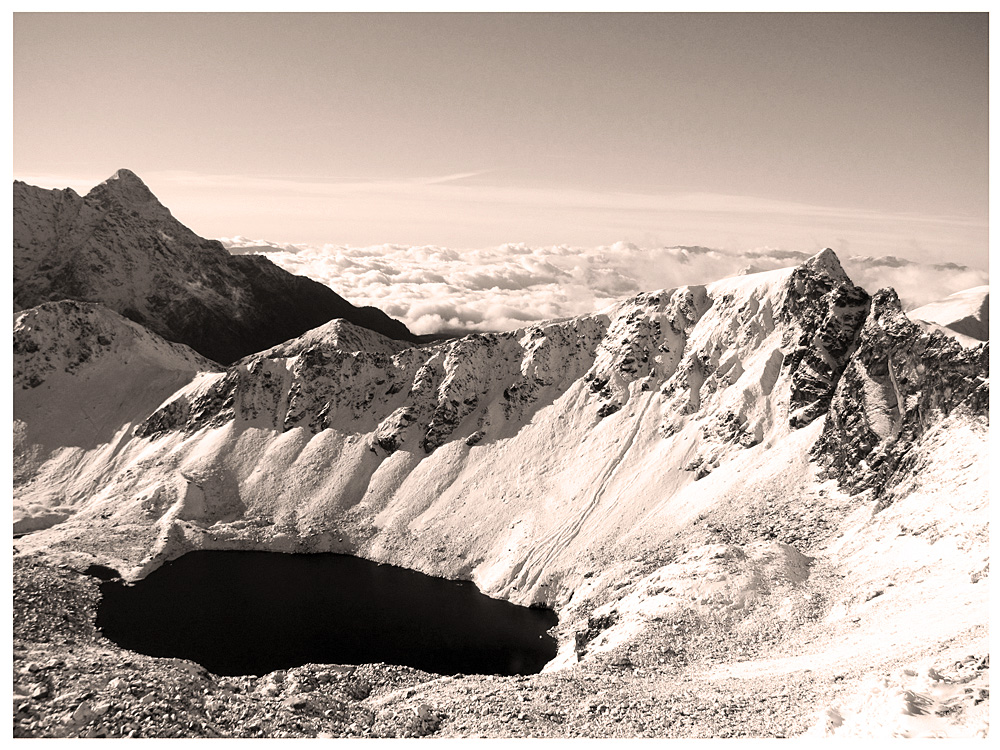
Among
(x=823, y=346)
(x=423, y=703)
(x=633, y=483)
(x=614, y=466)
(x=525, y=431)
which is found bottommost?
(x=633, y=483)

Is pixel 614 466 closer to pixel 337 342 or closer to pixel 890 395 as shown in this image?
pixel 890 395

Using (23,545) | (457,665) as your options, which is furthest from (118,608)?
(457,665)

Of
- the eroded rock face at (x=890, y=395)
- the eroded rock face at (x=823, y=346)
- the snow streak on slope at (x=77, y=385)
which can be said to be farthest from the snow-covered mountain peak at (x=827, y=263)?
the snow streak on slope at (x=77, y=385)

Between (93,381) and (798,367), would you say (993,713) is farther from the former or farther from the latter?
(93,381)

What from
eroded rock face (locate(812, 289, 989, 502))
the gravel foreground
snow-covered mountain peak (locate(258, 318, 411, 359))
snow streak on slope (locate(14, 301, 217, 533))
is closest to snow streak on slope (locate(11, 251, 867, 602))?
snow streak on slope (locate(14, 301, 217, 533))

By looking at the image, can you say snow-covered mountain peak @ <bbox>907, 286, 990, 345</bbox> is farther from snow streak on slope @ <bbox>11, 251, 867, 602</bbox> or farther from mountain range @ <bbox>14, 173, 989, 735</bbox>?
snow streak on slope @ <bbox>11, 251, 867, 602</bbox>

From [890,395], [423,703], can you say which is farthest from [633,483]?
[423,703]
